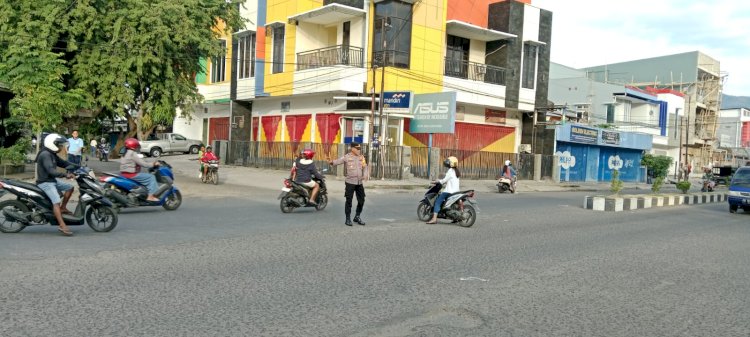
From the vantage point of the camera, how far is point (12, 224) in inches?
349

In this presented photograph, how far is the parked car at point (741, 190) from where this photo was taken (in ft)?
59.8

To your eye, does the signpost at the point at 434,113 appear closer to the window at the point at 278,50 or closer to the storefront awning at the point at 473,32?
the storefront awning at the point at 473,32

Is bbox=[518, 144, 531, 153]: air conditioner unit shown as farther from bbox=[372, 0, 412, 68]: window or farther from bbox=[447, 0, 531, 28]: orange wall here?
bbox=[372, 0, 412, 68]: window

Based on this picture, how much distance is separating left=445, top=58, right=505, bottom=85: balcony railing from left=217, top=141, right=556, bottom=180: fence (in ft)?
13.5

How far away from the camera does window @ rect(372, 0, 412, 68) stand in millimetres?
26125

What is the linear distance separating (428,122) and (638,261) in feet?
58.1

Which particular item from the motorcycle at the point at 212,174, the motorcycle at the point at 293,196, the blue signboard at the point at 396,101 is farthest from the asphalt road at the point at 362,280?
the blue signboard at the point at 396,101

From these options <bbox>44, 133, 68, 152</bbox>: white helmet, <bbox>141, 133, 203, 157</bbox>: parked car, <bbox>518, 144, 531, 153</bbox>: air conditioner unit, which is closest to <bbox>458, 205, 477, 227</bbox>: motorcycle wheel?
<bbox>44, 133, 68, 152</bbox>: white helmet

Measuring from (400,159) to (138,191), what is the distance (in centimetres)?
1463

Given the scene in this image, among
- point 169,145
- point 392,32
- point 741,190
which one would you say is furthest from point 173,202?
point 169,145

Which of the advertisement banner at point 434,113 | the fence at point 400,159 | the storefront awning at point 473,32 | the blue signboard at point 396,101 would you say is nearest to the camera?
the blue signboard at point 396,101

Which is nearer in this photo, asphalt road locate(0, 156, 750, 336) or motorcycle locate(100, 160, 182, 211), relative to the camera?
asphalt road locate(0, 156, 750, 336)

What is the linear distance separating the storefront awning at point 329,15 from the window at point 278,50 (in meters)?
1.24

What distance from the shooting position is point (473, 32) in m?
30.2
